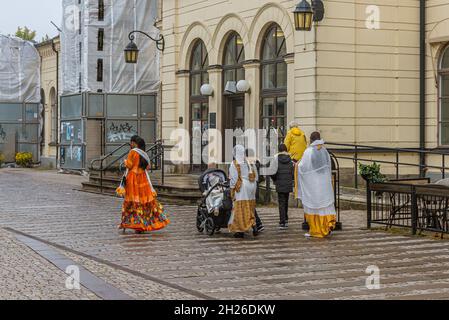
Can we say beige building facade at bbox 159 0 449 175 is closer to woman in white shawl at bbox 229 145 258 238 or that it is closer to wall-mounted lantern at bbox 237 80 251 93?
wall-mounted lantern at bbox 237 80 251 93

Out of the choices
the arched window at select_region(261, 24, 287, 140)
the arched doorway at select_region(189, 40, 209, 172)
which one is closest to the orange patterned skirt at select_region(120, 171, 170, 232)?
the arched window at select_region(261, 24, 287, 140)

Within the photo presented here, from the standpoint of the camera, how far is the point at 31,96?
45844 mm

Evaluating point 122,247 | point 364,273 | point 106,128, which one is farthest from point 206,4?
point 364,273

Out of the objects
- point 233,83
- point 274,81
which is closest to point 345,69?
point 274,81

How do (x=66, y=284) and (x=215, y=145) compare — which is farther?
(x=215, y=145)

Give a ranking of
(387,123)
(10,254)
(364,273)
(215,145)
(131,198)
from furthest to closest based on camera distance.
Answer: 1. (215,145)
2. (387,123)
3. (131,198)
4. (10,254)
5. (364,273)

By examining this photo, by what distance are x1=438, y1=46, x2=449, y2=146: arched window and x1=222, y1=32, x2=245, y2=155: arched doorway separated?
553cm

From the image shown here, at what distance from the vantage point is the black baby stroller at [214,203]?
15.6 metres

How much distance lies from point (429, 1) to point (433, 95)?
2.40 metres

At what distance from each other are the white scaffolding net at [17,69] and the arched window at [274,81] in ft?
75.6

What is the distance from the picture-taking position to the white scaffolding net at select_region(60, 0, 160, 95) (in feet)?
118

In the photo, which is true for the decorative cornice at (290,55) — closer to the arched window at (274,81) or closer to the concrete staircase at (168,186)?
the arched window at (274,81)

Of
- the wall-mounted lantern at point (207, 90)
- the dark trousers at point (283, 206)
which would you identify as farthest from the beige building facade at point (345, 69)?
the dark trousers at point (283, 206)

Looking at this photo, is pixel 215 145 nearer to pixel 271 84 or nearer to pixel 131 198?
pixel 271 84
